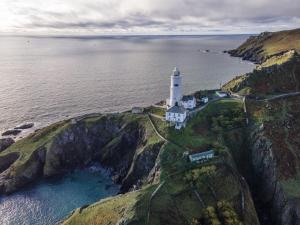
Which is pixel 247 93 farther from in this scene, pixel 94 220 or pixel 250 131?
pixel 94 220

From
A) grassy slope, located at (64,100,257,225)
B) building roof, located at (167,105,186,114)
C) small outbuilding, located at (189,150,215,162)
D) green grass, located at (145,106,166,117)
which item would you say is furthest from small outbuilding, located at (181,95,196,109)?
small outbuilding, located at (189,150,215,162)

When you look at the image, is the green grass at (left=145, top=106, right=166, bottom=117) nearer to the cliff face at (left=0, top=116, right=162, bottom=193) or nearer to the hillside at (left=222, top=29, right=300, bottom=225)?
the cliff face at (left=0, top=116, right=162, bottom=193)

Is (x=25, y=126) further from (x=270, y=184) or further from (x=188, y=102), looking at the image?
(x=270, y=184)

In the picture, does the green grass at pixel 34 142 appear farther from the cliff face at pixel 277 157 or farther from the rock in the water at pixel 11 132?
the cliff face at pixel 277 157

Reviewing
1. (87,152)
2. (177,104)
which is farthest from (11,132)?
(177,104)

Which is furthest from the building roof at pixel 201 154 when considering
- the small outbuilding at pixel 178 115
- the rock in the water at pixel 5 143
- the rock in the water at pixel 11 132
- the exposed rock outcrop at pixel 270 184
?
the rock in the water at pixel 11 132

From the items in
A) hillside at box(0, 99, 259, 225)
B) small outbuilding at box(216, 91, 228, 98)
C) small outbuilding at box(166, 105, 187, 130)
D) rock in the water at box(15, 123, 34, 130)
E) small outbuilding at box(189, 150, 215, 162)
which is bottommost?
rock in the water at box(15, 123, 34, 130)

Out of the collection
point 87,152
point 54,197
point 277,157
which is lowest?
point 54,197
